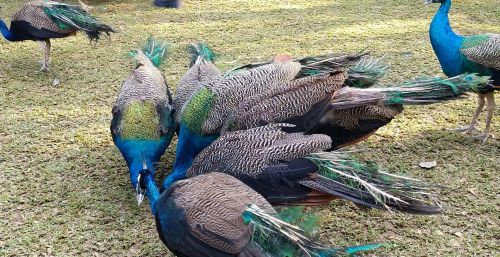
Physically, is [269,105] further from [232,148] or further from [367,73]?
[367,73]

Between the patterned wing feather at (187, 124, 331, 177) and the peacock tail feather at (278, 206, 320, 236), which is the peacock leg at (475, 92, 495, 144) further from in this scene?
the peacock tail feather at (278, 206, 320, 236)

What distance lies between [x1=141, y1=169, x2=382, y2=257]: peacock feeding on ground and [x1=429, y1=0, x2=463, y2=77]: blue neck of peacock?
1678mm

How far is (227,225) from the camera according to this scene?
2.21 m

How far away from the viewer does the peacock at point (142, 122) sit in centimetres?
294

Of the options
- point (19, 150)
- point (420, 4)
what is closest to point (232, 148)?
point (19, 150)

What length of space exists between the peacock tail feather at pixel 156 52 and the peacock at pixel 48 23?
0.75 m

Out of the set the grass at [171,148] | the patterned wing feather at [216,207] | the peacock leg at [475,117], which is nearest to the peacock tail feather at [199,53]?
the grass at [171,148]

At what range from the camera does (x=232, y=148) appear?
268cm

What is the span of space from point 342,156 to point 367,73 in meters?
0.86

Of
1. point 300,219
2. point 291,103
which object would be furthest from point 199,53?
point 300,219

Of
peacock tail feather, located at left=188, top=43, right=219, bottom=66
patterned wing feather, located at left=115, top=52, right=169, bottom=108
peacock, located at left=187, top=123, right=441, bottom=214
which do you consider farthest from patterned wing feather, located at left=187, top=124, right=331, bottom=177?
peacock tail feather, located at left=188, top=43, right=219, bottom=66

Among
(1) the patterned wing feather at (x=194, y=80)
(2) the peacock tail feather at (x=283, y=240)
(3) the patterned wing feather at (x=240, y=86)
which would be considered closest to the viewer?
(2) the peacock tail feather at (x=283, y=240)

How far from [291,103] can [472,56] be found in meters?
1.25

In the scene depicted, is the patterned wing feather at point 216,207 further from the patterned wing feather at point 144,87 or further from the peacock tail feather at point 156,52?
the peacock tail feather at point 156,52
